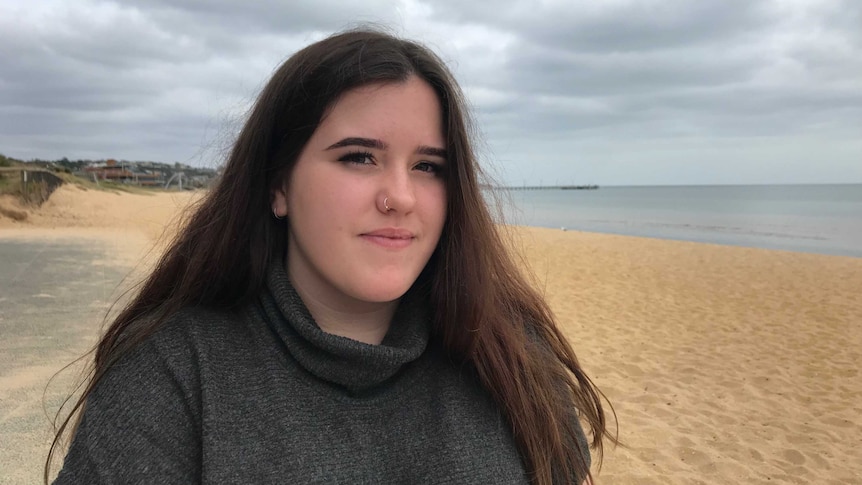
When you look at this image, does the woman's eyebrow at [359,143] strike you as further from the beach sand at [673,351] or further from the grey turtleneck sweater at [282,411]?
the beach sand at [673,351]

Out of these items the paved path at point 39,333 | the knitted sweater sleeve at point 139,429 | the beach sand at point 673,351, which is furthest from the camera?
the beach sand at point 673,351

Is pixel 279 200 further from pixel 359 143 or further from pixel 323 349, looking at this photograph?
pixel 323 349

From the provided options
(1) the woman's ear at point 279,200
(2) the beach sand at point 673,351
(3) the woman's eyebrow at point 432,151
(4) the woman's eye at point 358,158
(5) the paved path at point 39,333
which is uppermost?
(3) the woman's eyebrow at point 432,151

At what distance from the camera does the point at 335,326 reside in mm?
1456

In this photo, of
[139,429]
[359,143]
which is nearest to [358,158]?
[359,143]

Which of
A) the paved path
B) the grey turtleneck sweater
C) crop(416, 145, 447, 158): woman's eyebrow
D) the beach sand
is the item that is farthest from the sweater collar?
the paved path

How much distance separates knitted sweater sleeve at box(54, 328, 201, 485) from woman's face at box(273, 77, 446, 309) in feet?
1.27

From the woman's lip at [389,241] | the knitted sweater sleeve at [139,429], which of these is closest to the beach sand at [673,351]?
the woman's lip at [389,241]

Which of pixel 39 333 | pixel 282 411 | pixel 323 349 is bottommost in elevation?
pixel 39 333

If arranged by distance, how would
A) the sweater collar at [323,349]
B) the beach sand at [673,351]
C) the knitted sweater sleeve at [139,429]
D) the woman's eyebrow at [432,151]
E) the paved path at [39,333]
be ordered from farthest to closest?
the beach sand at [673,351], the paved path at [39,333], the woman's eyebrow at [432,151], the sweater collar at [323,349], the knitted sweater sleeve at [139,429]

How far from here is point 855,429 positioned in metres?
5.04

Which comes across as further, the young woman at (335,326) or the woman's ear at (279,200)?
the woman's ear at (279,200)

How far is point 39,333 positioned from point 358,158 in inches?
212

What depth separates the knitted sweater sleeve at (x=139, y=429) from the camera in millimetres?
1107
